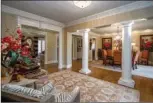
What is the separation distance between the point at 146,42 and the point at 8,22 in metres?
7.34

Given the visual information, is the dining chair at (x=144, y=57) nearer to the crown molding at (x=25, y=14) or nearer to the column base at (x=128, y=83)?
the column base at (x=128, y=83)

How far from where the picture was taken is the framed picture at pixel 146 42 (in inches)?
255

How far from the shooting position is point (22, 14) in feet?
11.5

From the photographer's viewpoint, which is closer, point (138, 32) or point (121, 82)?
point (121, 82)

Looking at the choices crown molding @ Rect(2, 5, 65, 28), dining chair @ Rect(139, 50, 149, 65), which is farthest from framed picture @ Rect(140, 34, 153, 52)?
crown molding @ Rect(2, 5, 65, 28)

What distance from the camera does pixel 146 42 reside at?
6.68m

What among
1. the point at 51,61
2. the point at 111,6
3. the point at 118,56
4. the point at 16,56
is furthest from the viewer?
the point at 51,61

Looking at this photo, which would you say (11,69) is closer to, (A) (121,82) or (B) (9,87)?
(B) (9,87)

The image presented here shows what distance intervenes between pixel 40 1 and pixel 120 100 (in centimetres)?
→ 301

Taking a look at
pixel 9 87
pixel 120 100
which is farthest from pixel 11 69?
pixel 120 100

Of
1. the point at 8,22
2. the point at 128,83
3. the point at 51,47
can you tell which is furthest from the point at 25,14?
the point at 128,83

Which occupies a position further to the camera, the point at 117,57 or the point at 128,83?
the point at 117,57

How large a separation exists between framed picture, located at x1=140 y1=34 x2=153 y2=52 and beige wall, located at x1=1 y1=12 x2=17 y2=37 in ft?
23.2

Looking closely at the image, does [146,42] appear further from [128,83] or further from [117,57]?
[128,83]
